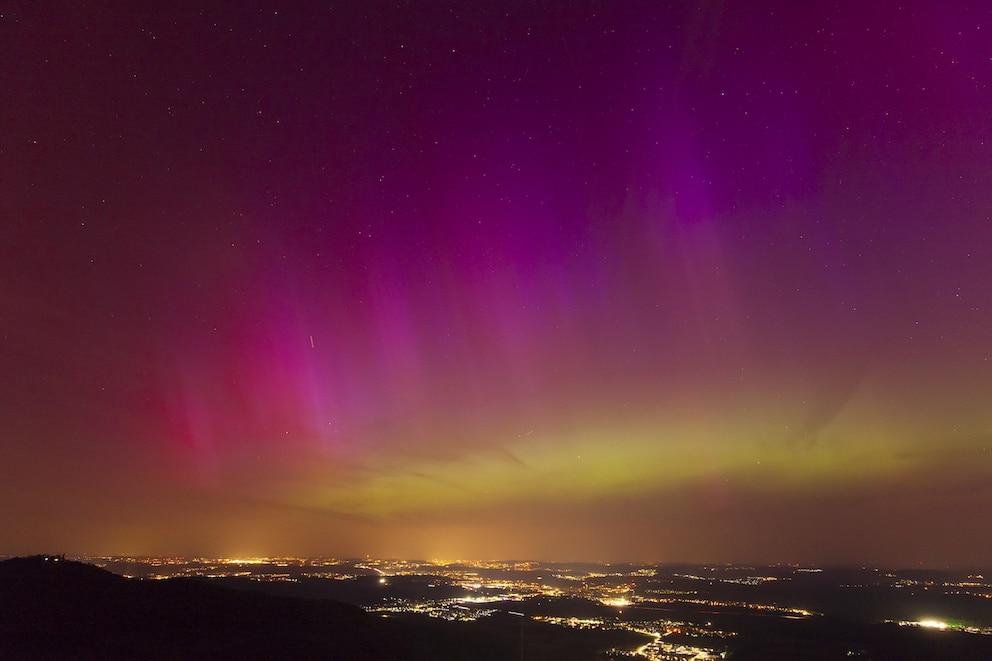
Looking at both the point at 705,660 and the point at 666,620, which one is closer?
the point at 705,660

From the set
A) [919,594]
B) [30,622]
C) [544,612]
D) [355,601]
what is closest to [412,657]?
[30,622]

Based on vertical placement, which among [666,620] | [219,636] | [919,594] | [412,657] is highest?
[219,636]

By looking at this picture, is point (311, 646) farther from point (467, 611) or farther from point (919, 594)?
point (919, 594)

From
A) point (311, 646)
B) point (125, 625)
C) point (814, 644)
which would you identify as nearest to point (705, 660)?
point (814, 644)

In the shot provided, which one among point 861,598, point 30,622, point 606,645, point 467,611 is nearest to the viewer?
point 30,622

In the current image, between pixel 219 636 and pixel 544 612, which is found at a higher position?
pixel 219 636

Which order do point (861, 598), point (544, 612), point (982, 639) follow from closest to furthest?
point (982, 639), point (544, 612), point (861, 598)
